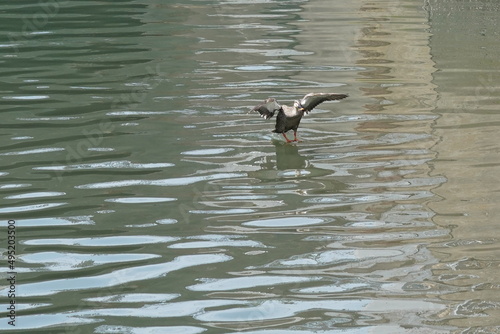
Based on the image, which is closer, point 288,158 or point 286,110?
point 288,158

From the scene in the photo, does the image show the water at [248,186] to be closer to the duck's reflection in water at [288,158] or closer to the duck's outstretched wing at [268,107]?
the duck's reflection in water at [288,158]

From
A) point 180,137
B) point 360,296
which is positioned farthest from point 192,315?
point 180,137

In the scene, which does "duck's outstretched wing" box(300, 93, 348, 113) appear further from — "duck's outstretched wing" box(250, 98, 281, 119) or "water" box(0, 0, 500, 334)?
"water" box(0, 0, 500, 334)

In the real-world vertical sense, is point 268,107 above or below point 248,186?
above

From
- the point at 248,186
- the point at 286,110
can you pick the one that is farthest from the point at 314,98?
the point at 248,186

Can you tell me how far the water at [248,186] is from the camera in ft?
24.6

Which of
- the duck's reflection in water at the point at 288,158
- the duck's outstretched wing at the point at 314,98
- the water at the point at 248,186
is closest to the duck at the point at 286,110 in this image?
the duck's outstretched wing at the point at 314,98

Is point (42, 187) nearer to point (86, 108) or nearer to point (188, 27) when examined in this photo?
point (86, 108)

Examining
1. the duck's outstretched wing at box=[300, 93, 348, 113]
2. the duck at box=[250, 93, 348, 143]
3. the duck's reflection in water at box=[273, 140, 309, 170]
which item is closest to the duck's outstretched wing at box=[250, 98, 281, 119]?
the duck at box=[250, 93, 348, 143]

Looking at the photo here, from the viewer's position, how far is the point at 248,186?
410 inches

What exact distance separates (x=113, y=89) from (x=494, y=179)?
20.5ft

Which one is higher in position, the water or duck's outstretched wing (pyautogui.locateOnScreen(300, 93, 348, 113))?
duck's outstretched wing (pyautogui.locateOnScreen(300, 93, 348, 113))

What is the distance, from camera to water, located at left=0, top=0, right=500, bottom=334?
24.6 feet

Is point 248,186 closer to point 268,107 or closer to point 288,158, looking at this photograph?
point 288,158
